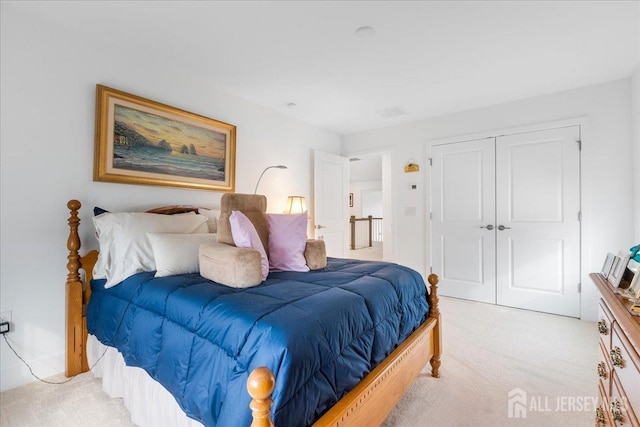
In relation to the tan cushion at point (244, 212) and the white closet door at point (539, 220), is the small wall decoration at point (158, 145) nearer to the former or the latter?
the tan cushion at point (244, 212)

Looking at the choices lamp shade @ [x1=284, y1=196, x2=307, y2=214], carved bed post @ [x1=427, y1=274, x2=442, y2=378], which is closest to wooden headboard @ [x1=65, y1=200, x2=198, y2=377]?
lamp shade @ [x1=284, y1=196, x2=307, y2=214]

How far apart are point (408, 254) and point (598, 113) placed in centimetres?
257

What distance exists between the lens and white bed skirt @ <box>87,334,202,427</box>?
4.34 ft

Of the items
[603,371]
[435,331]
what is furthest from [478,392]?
[603,371]

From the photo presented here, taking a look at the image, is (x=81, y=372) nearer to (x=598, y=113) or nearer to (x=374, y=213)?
(x=598, y=113)

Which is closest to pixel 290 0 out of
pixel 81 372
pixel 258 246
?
pixel 258 246

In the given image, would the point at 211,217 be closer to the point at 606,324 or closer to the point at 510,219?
the point at 606,324

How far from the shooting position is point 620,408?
0.93m

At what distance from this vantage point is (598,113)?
115 inches

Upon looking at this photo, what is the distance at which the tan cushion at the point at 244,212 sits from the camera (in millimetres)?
1908

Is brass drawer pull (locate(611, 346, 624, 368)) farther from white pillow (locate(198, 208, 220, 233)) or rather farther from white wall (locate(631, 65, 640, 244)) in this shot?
white pillow (locate(198, 208, 220, 233))

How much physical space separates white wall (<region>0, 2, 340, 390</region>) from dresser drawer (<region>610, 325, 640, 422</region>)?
292 cm

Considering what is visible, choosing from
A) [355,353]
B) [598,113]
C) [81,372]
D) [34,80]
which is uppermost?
[598,113]

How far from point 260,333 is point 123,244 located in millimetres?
1419
